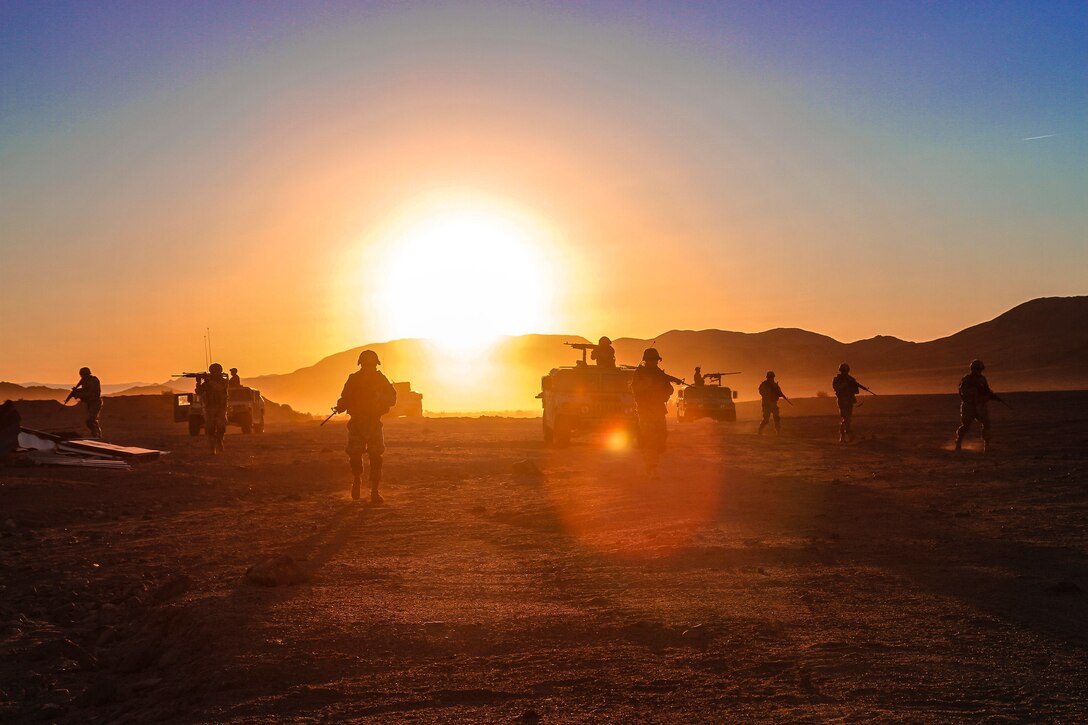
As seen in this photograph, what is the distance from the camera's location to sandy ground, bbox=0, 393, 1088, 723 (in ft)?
16.8

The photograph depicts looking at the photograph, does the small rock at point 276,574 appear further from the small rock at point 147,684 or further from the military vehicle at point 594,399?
the military vehicle at point 594,399

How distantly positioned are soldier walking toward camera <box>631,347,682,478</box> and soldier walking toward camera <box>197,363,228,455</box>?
1055 cm

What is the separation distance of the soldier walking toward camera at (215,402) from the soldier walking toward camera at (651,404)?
10.6m

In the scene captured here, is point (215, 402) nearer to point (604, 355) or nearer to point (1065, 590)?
point (604, 355)

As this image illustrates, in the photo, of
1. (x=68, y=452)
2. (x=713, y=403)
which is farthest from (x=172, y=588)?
(x=713, y=403)

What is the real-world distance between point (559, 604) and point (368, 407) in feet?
25.6

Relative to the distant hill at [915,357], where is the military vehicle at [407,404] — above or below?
below

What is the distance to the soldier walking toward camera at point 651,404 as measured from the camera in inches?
671

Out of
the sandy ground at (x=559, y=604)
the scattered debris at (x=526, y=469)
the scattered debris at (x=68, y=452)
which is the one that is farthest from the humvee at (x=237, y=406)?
the sandy ground at (x=559, y=604)

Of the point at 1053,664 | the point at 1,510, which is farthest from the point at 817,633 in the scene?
the point at 1,510

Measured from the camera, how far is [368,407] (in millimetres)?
14391

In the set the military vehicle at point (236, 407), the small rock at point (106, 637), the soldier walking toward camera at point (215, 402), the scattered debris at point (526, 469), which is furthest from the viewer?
the military vehicle at point (236, 407)

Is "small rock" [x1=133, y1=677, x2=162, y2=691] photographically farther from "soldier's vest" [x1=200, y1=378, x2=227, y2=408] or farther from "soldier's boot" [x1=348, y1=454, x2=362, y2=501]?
"soldier's vest" [x1=200, y1=378, x2=227, y2=408]

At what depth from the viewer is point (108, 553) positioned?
9883 mm
